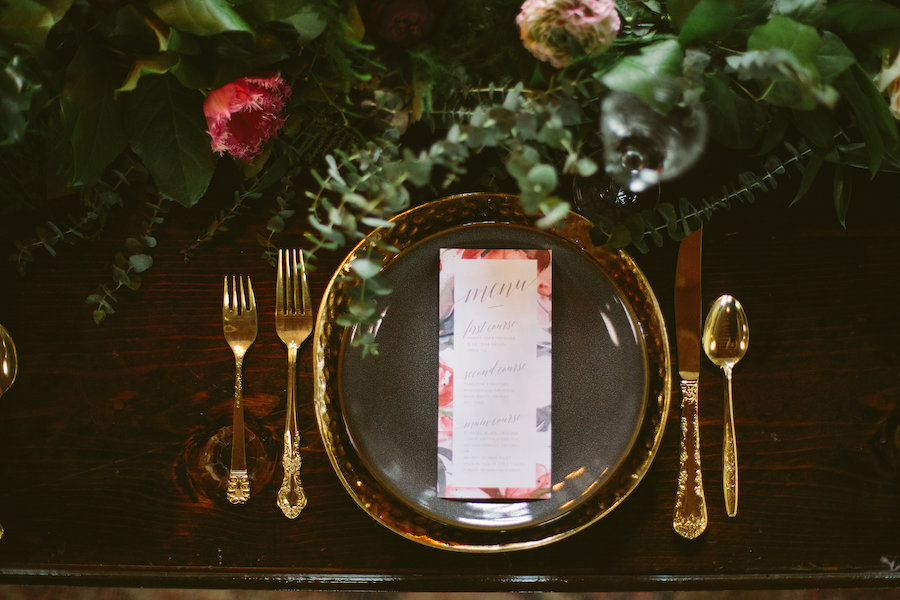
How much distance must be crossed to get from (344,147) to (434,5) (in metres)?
0.19

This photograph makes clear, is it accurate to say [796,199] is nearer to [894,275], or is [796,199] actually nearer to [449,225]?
[894,275]

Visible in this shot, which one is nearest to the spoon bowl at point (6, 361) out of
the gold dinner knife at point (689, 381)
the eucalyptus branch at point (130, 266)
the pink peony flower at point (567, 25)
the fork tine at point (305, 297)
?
the eucalyptus branch at point (130, 266)

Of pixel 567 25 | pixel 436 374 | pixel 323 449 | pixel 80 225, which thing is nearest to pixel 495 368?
pixel 436 374

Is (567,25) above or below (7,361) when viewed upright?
above

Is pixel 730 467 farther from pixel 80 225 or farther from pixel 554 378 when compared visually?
pixel 80 225

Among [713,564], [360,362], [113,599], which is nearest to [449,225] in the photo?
[360,362]

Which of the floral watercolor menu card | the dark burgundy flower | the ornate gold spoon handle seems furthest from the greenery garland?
the ornate gold spoon handle

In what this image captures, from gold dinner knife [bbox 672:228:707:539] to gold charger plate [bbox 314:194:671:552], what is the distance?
0.03m

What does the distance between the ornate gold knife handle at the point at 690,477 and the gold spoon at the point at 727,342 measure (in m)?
0.03

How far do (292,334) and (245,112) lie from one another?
250mm

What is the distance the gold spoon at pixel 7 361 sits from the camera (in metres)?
0.71

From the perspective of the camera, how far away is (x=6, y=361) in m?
0.72

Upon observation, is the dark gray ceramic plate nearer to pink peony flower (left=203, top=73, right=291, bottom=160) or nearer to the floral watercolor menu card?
the floral watercolor menu card

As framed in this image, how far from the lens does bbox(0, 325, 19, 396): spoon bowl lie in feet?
2.35
